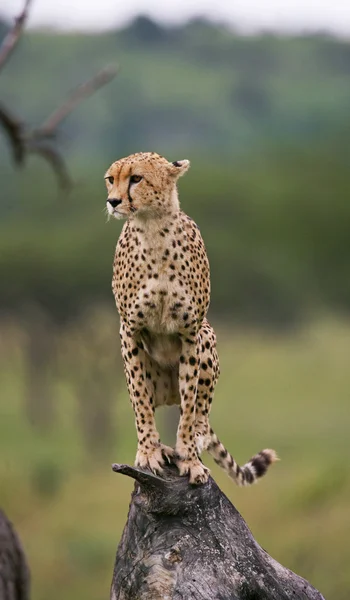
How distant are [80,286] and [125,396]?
177cm

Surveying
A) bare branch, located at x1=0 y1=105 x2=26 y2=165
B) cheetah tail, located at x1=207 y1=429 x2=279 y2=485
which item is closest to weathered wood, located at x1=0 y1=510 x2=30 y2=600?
cheetah tail, located at x1=207 y1=429 x2=279 y2=485

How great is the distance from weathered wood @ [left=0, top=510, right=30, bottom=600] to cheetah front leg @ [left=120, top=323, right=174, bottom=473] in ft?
4.94

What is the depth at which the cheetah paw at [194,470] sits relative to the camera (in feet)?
12.1

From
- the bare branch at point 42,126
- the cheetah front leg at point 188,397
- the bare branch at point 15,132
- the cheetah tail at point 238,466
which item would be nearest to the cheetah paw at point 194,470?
the cheetah front leg at point 188,397

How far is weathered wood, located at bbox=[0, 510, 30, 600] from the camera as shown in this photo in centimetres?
505

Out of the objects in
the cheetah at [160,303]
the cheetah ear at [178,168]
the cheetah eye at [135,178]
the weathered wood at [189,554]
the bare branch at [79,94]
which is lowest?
the weathered wood at [189,554]

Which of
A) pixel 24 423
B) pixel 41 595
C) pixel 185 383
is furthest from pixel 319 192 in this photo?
pixel 185 383

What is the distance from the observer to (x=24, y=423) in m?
17.6

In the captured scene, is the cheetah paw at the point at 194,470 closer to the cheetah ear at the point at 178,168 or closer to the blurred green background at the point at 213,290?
the cheetah ear at the point at 178,168

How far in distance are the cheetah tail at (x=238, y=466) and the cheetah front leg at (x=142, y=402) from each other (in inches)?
12.5

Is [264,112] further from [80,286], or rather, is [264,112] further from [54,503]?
[54,503]

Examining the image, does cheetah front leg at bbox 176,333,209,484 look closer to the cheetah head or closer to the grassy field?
the cheetah head

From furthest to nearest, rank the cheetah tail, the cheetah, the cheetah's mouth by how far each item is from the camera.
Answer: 1. the cheetah tail
2. the cheetah
3. the cheetah's mouth

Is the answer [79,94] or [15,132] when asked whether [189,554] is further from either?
[15,132]
